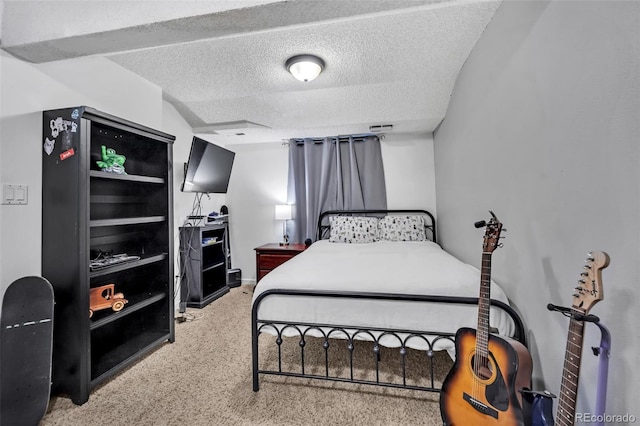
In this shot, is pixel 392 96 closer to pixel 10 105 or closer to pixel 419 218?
pixel 419 218

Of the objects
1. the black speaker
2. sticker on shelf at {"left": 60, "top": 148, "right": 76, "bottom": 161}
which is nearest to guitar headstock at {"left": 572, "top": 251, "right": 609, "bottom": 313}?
sticker on shelf at {"left": 60, "top": 148, "right": 76, "bottom": 161}

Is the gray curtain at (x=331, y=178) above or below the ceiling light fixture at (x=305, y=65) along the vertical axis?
below

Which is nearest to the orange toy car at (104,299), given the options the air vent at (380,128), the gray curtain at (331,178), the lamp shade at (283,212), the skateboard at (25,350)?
the skateboard at (25,350)

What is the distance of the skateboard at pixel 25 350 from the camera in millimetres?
1324

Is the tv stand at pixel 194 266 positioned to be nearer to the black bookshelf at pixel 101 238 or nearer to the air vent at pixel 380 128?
the black bookshelf at pixel 101 238

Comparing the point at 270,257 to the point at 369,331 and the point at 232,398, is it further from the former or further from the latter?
the point at 369,331

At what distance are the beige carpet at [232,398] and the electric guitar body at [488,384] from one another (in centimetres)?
33

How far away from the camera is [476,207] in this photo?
2021 millimetres

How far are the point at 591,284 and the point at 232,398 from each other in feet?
5.76

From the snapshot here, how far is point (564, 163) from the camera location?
3.30 feet

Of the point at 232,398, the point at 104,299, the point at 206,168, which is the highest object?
the point at 206,168

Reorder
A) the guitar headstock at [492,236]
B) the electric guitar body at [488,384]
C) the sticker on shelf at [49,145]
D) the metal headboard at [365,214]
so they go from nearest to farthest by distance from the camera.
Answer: the electric guitar body at [488,384]
the guitar headstock at [492,236]
the sticker on shelf at [49,145]
the metal headboard at [365,214]

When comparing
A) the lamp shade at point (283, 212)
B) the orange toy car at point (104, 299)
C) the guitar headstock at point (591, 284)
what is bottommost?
the orange toy car at point (104, 299)

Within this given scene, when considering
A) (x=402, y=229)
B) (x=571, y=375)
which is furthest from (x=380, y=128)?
(x=571, y=375)
